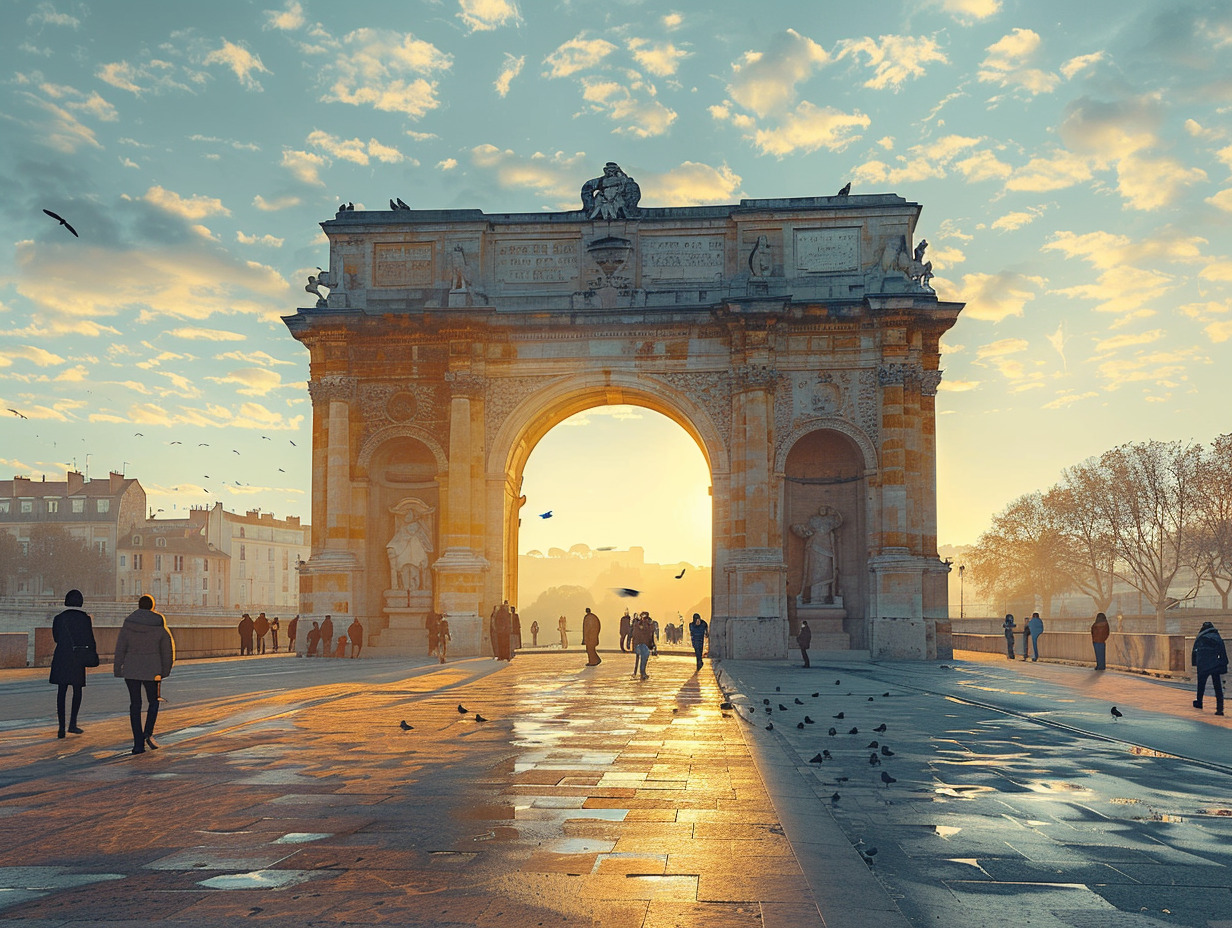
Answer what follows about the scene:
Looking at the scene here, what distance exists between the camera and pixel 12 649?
25734 mm

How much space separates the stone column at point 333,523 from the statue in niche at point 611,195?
9.32m

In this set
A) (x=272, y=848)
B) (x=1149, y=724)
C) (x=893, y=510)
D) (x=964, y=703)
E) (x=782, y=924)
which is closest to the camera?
(x=782, y=924)

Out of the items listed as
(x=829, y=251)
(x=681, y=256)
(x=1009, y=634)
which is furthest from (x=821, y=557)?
(x=681, y=256)

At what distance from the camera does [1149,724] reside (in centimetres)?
1323

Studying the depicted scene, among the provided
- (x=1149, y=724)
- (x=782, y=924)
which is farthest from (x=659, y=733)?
(x=782, y=924)

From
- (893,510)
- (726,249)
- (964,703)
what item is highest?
(726,249)

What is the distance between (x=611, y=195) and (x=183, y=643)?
62.6 ft

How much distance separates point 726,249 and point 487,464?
997 centimetres

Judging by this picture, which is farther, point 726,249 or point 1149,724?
point 726,249

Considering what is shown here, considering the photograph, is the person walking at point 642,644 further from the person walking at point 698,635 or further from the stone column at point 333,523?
the stone column at point 333,523

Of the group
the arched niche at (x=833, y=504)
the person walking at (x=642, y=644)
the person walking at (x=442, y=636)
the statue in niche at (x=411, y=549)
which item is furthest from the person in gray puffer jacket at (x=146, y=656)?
the arched niche at (x=833, y=504)

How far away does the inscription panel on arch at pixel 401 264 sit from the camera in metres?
33.8

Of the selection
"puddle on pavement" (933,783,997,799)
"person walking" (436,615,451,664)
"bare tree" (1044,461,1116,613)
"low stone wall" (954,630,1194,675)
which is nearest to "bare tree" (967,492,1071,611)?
"bare tree" (1044,461,1116,613)

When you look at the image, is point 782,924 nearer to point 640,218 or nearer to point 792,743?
point 792,743
